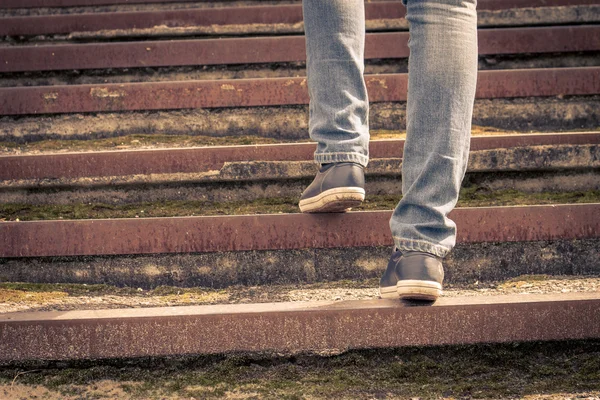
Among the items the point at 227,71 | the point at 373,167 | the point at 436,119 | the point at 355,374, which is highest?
the point at 227,71

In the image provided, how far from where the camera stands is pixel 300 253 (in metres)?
1.54

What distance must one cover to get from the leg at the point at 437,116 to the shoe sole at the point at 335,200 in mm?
195

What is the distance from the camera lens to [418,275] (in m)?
1.24

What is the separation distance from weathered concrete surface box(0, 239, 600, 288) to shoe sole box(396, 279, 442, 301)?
0.91 ft

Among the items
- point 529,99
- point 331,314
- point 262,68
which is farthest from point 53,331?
point 529,99

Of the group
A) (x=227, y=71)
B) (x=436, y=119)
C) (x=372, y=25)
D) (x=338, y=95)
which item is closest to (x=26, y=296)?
(x=338, y=95)

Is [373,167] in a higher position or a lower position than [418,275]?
higher

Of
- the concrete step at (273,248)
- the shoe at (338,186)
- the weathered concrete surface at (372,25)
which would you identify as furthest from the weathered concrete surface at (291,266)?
the weathered concrete surface at (372,25)

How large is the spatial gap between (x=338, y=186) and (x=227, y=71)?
1.09 meters

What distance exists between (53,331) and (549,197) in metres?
1.22

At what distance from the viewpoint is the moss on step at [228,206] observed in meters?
1.70

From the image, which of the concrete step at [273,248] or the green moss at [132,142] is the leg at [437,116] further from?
the green moss at [132,142]

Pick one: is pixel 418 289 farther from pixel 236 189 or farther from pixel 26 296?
pixel 26 296

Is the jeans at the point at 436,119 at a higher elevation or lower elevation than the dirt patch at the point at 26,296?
higher
